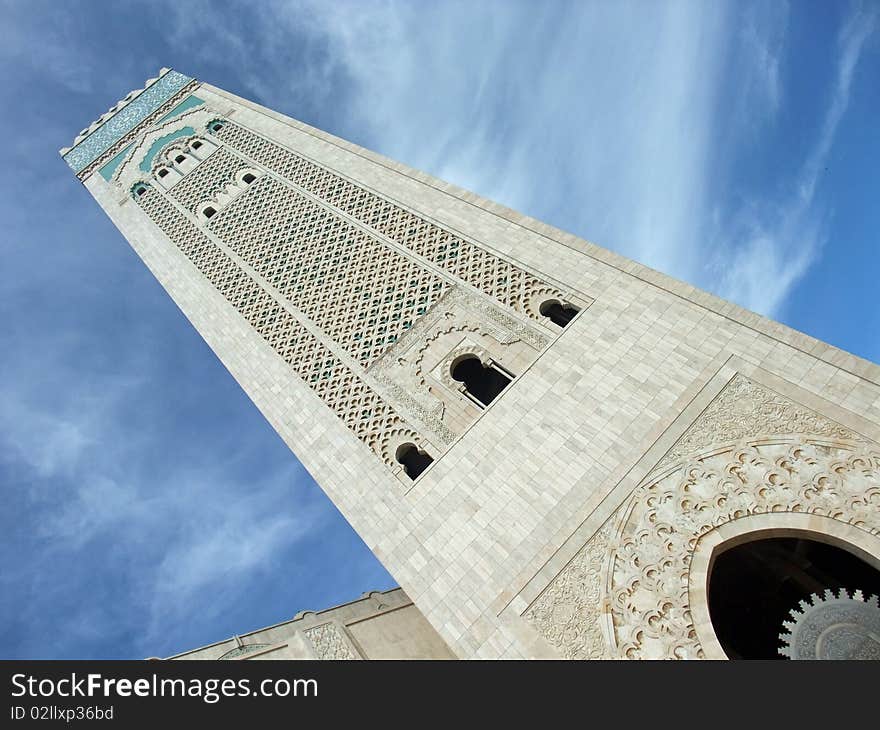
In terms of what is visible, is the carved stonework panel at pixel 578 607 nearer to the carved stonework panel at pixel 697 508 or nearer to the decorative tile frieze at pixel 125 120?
the carved stonework panel at pixel 697 508

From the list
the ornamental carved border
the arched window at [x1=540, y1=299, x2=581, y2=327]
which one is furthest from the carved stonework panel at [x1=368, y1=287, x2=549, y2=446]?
the ornamental carved border

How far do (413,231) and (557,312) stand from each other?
2.35 meters

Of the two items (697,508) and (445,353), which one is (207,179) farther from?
(697,508)

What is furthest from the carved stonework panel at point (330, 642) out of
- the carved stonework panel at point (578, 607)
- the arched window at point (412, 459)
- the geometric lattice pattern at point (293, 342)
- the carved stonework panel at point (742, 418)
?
the carved stonework panel at point (742, 418)

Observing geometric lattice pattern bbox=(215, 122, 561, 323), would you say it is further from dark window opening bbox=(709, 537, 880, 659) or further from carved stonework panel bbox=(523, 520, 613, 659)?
dark window opening bbox=(709, 537, 880, 659)

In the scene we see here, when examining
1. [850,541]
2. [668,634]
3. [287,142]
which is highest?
[287,142]

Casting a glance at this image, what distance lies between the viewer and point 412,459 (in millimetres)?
6773

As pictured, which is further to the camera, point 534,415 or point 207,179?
point 207,179

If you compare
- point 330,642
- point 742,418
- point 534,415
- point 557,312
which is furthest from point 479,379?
point 330,642

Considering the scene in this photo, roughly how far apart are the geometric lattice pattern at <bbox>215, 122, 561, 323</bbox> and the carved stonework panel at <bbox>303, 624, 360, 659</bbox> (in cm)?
404

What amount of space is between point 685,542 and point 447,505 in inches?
81.8
